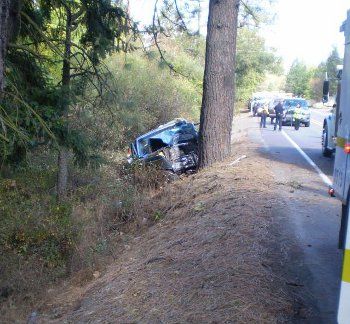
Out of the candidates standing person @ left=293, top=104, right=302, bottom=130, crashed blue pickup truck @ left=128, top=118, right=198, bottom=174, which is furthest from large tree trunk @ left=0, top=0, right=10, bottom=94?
standing person @ left=293, top=104, right=302, bottom=130

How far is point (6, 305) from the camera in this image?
848 centimetres

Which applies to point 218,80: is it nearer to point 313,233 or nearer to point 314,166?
point 314,166

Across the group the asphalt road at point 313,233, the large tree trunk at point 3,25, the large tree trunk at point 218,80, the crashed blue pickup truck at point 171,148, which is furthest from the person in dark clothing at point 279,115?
the large tree trunk at point 3,25

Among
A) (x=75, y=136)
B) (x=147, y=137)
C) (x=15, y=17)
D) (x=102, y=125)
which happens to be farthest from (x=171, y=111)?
(x=15, y=17)

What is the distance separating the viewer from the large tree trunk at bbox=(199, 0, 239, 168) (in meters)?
13.5

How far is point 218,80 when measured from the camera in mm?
13805

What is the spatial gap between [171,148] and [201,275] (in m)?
10.5

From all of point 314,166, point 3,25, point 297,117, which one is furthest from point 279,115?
point 3,25

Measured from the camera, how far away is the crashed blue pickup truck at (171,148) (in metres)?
16.2

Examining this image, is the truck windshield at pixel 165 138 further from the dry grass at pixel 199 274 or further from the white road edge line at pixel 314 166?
the dry grass at pixel 199 274

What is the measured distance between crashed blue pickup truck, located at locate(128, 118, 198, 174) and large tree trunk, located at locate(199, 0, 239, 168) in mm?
2147

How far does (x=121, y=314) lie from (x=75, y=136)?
553cm

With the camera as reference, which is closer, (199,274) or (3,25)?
(3,25)

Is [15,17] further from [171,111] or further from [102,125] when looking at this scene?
[171,111]
